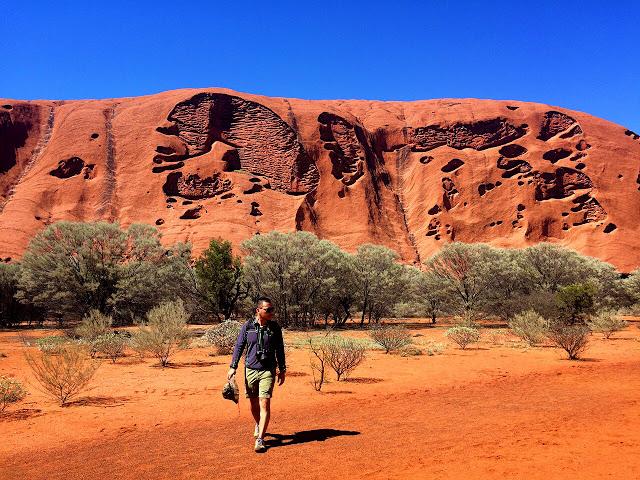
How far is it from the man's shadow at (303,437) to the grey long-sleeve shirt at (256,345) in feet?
2.88

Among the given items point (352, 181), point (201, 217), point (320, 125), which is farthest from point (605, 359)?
point (320, 125)

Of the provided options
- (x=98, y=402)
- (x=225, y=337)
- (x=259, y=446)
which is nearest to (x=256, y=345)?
(x=259, y=446)

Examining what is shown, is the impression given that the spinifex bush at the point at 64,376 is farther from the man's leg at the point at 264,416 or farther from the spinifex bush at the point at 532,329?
the spinifex bush at the point at 532,329

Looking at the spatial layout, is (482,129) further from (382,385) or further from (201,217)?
(382,385)

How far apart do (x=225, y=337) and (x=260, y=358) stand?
11216 mm

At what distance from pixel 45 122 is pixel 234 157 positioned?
3038 centimetres

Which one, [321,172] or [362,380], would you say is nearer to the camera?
[362,380]

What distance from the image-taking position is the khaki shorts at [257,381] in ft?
17.9

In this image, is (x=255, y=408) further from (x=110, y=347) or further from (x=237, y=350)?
(x=110, y=347)

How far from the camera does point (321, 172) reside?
217ft

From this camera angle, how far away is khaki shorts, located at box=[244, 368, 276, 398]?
5.45 m

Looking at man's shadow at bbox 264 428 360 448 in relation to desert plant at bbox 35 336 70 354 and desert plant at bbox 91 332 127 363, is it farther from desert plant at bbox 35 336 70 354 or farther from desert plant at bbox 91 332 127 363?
desert plant at bbox 91 332 127 363

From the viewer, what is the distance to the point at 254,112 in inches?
2714

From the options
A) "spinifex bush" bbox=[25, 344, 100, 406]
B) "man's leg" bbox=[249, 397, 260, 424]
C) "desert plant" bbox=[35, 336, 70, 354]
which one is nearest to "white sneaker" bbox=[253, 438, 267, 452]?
"man's leg" bbox=[249, 397, 260, 424]
